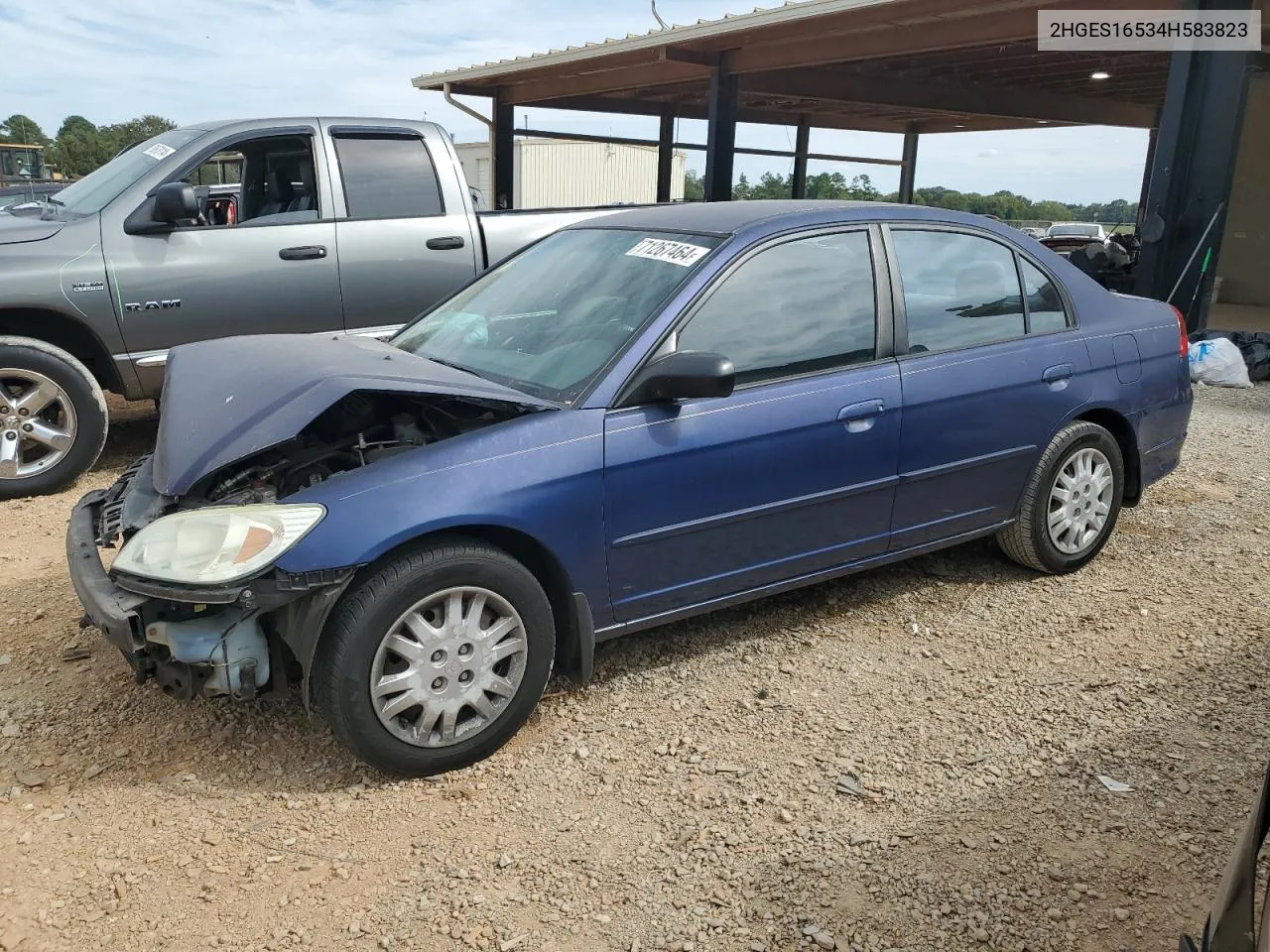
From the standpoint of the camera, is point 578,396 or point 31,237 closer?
point 578,396

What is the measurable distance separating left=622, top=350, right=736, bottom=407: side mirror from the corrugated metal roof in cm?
715

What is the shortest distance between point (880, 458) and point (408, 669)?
1.90 m

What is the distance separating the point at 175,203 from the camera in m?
5.59

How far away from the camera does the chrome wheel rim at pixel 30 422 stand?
535 cm

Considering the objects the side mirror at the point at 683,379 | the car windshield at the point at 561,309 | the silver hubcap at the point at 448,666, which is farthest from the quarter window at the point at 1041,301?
the silver hubcap at the point at 448,666

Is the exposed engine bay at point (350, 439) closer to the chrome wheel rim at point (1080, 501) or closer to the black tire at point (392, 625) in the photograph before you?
the black tire at point (392, 625)

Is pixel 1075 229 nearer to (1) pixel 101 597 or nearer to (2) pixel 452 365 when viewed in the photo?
(2) pixel 452 365

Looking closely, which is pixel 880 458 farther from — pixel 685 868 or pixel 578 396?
pixel 685 868

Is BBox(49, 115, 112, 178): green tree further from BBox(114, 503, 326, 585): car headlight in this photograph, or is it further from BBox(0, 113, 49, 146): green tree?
BBox(114, 503, 326, 585): car headlight

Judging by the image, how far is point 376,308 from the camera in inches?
249

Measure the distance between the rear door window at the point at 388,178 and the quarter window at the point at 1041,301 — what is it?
3.84 meters

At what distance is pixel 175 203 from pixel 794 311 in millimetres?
3825

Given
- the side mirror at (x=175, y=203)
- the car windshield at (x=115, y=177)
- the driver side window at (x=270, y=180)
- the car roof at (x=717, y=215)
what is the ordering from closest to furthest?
the car roof at (x=717, y=215), the side mirror at (x=175, y=203), the car windshield at (x=115, y=177), the driver side window at (x=270, y=180)

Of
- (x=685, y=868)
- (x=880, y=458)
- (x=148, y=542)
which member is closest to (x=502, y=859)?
(x=685, y=868)
